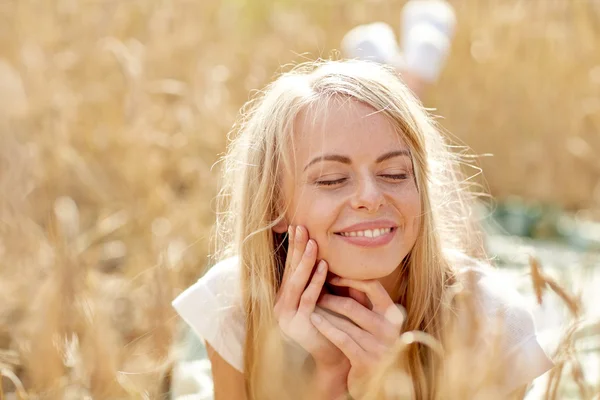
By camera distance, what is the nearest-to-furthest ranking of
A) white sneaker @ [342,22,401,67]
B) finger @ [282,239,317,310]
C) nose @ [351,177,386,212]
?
nose @ [351,177,386,212] < finger @ [282,239,317,310] < white sneaker @ [342,22,401,67]

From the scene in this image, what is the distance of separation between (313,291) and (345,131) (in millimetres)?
324

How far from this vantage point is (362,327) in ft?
5.37

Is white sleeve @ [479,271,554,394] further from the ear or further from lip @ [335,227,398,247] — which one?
the ear

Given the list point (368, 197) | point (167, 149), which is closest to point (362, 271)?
point (368, 197)

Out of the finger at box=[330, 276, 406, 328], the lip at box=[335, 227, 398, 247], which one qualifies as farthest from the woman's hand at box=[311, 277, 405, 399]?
the lip at box=[335, 227, 398, 247]

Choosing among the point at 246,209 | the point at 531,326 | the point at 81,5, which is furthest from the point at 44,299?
the point at 81,5

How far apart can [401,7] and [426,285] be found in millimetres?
2928

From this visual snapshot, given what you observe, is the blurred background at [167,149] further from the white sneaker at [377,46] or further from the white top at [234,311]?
the white sneaker at [377,46]

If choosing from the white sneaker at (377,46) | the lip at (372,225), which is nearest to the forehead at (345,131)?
the lip at (372,225)

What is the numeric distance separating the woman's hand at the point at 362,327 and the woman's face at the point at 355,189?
0.18 feet

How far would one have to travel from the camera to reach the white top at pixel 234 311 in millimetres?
1729

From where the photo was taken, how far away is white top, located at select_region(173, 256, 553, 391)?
68.1 inches

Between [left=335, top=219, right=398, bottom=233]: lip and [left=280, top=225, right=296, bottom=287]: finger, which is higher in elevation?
[left=335, top=219, right=398, bottom=233]: lip

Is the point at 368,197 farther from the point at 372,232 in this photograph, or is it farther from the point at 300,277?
the point at 300,277
